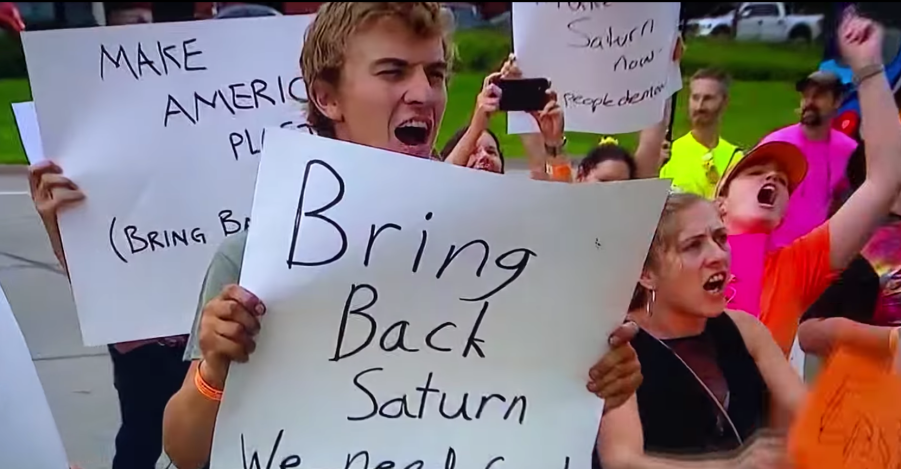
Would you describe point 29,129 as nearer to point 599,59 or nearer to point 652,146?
point 599,59

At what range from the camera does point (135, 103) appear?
2.32m

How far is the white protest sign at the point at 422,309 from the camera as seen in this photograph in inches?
58.0

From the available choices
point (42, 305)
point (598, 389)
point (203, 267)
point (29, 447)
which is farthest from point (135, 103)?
point (42, 305)

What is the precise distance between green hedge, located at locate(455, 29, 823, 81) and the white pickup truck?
2013mm

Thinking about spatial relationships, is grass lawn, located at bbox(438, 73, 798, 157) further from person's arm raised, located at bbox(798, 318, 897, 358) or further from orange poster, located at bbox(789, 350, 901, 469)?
orange poster, located at bbox(789, 350, 901, 469)

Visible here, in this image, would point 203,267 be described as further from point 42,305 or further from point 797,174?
point 42,305

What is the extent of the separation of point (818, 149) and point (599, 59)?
76cm

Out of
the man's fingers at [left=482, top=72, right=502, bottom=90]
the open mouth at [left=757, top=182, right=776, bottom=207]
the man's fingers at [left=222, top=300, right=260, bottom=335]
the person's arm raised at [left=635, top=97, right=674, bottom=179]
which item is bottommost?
the person's arm raised at [left=635, top=97, right=674, bottom=179]

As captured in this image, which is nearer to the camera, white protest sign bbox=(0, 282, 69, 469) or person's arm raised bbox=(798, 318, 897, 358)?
white protest sign bbox=(0, 282, 69, 469)

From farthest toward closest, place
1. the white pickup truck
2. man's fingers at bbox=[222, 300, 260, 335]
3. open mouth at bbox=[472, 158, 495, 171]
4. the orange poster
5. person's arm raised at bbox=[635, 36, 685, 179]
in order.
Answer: the white pickup truck < person's arm raised at bbox=[635, 36, 685, 179] < open mouth at bbox=[472, 158, 495, 171] < the orange poster < man's fingers at bbox=[222, 300, 260, 335]

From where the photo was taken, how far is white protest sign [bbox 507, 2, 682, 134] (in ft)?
11.9

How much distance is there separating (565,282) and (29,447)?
0.75 metres

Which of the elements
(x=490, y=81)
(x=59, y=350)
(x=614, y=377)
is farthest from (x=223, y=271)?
(x=59, y=350)

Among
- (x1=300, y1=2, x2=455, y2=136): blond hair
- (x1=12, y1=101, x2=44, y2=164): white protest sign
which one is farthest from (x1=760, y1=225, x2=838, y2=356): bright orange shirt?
(x1=12, y1=101, x2=44, y2=164): white protest sign
